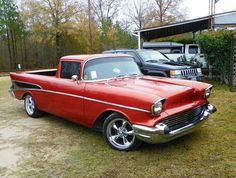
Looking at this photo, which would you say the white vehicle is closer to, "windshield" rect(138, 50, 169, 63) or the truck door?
"windshield" rect(138, 50, 169, 63)

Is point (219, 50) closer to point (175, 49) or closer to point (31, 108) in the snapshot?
point (31, 108)

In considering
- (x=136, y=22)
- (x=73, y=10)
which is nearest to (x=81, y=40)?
(x=73, y=10)

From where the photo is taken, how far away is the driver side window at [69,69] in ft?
19.9

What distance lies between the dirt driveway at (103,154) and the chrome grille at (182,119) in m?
0.46

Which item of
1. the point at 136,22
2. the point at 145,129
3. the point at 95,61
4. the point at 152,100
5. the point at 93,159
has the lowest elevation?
the point at 93,159

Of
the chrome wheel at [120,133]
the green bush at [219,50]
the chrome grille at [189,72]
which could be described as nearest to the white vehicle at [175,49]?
the green bush at [219,50]

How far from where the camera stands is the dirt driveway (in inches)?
171

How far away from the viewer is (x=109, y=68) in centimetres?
608

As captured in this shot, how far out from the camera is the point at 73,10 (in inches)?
1226

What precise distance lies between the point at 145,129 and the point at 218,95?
5.63m

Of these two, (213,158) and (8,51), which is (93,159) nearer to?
(213,158)

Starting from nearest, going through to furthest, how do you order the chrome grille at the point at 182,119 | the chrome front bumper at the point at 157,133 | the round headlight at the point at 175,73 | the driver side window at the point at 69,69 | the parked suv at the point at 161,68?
the chrome front bumper at the point at 157,133 < the chrome grille at the point at 182,119 < the driver side window at the point at 69,69 < the round headlight at the point at 175,73 < the parked suv at the point at 161,68

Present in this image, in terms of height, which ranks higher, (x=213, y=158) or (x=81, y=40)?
(x=81, y=40)

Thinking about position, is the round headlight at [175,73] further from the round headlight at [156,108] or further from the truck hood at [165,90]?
the round headlight at [156,108]
